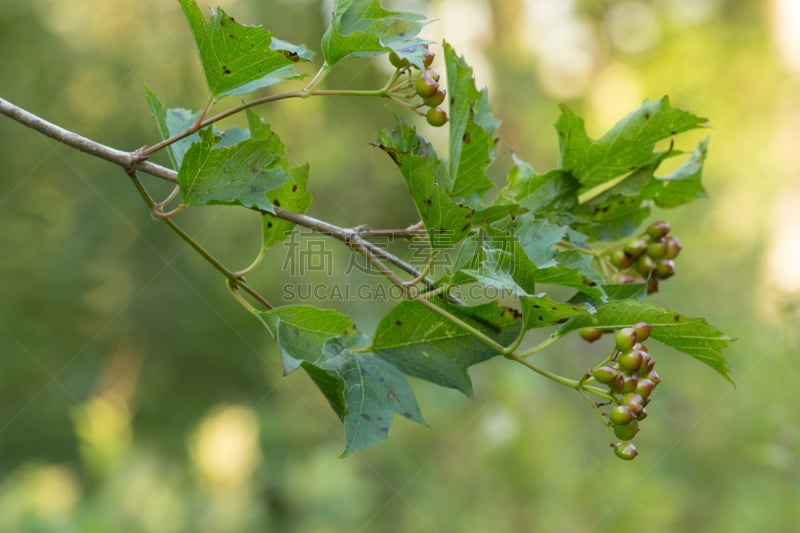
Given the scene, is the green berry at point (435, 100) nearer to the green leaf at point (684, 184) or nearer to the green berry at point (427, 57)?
the green berry at point (427, 57)

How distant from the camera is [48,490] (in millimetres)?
2633

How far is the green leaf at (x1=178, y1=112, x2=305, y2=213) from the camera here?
0.64m

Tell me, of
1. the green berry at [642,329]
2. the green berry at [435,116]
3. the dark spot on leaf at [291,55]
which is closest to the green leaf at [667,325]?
the green berry at [642,329]

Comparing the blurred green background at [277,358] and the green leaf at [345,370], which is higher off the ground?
the green leaf at [345,370]

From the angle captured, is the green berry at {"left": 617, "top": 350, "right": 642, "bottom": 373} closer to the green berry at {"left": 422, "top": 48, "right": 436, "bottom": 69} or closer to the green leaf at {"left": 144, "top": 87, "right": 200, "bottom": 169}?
the green berry at {"left": 422, "top": 48, "right": 436, "bottom": 69}

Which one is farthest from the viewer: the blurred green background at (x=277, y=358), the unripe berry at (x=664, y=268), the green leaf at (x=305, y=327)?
the blurred green background at (x=277, y=358)

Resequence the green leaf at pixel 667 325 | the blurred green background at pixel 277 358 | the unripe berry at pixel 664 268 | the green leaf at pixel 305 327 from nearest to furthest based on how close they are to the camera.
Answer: the green leaf at pixel 667 325 → the green leaf at pixel 305 327 → the unripe berry at pixel 664 268 → the blurred green background at pixel 277 358

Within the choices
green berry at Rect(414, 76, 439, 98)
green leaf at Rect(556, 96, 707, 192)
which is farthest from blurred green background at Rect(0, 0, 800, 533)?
green berry at Rect(414, 76, 439, 98)

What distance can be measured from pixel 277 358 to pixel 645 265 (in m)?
3.10

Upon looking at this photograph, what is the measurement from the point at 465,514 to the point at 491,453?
0.36 metres

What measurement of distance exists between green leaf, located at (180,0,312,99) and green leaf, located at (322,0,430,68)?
26mm

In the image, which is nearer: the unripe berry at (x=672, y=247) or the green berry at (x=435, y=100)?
the green berry at (x=435, y=100)

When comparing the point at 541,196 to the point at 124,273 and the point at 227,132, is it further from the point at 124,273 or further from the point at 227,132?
the point at 124,273

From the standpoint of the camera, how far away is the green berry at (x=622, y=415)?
59 cm
